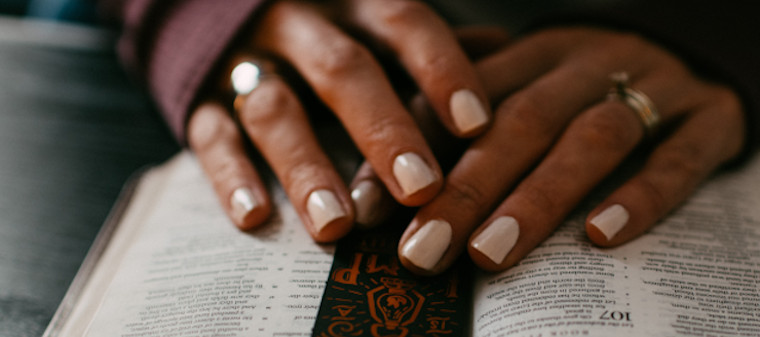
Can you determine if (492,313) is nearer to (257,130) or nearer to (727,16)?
(257,130)

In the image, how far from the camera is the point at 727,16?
0.69 m

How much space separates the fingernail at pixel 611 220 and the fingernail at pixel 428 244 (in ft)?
0.43

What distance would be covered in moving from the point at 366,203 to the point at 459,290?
11cm

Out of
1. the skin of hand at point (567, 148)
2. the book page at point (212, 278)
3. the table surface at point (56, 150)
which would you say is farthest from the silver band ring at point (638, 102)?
the table surface at point (56, 150)

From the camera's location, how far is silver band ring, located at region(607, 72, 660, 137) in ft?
1.82

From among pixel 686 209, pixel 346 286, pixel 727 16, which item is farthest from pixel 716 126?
pixel 346 286

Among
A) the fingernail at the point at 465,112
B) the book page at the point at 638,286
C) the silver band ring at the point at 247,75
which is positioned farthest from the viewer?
the silver band ring at the point at 247,75

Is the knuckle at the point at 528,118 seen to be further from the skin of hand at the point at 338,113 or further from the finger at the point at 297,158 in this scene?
the finger at the point at 297,158

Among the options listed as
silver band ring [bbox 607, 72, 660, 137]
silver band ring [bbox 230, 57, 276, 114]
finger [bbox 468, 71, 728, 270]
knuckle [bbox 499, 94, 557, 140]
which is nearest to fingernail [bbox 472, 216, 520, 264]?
finger [bbox 468, 71, 728, 270]

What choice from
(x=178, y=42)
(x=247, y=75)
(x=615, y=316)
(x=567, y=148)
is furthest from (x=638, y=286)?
(x=178, y=42)

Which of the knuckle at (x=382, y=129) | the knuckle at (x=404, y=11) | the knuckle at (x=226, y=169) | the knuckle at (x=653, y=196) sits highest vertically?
the knuckle at (x=404, y=11)

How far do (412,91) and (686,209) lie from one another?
31 centimetres

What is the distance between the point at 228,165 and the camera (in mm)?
550

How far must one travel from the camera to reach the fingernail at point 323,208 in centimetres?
46
